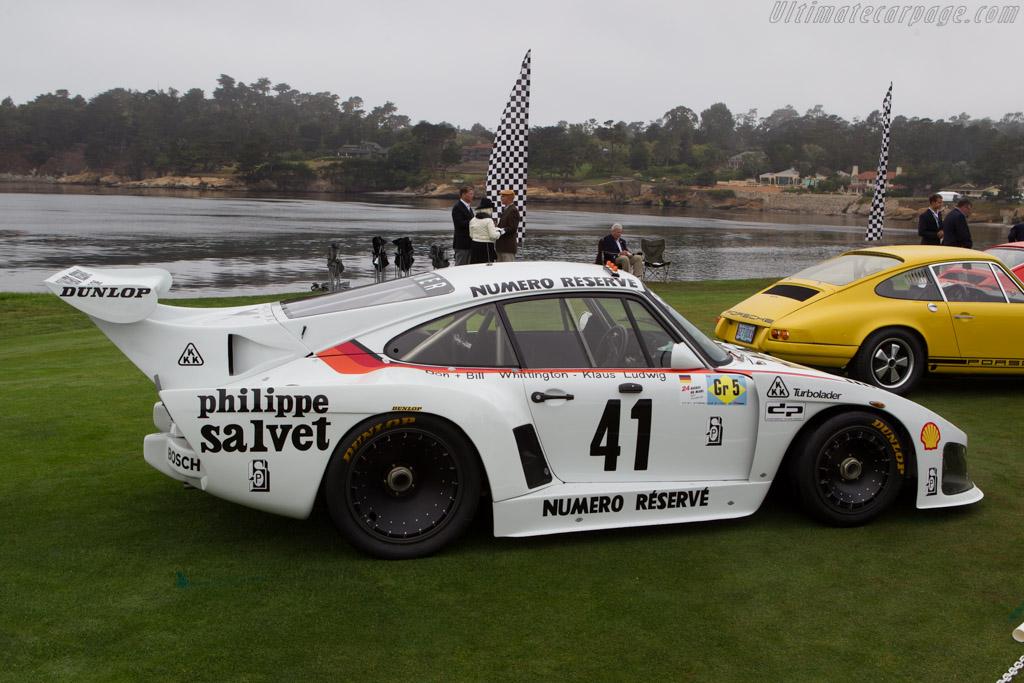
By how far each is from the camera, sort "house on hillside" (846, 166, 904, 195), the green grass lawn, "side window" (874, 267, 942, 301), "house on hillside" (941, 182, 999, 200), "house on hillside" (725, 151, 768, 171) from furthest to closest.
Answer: "house on hillside" (725, 151, 768, 171), "house on hillside" (846, 166, 904, 195), "house on hillside" (941, 182, 999, 200), "side window" (874, 267, 942, 301), the green grass lawn

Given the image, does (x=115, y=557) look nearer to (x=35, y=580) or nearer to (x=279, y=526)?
(x=35, y=580)

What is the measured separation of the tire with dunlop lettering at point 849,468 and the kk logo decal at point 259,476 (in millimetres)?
2727

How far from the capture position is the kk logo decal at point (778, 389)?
4.37 metres

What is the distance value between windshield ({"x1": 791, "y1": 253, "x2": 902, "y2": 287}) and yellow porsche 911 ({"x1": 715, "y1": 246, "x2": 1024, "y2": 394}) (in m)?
0.05

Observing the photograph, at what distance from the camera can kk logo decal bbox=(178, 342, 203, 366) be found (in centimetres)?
396

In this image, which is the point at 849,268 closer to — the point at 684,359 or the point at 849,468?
the point at 849,468

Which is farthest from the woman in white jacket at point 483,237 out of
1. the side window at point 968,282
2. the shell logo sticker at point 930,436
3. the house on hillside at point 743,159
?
the house on hillside at point 743,159

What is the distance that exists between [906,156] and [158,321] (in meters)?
169

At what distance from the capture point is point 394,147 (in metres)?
138

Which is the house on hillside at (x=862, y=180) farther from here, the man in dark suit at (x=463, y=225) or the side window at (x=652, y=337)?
the side window at (x=652, y=337)

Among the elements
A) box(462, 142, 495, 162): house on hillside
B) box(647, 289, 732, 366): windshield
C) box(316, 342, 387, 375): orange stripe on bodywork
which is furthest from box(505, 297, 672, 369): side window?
box(462, 142, 495, 162): house on hillside

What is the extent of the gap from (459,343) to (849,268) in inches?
217

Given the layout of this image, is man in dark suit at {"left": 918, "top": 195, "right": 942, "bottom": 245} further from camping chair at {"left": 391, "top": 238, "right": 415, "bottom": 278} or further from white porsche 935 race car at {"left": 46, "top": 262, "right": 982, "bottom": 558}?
white porsche 935 race car at {"left": 46, "top": 262, "right": 982, "bottom": 558}

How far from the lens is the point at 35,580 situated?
3.59 metres
